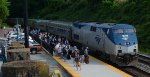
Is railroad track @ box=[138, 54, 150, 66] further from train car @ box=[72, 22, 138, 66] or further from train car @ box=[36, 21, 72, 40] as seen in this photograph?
train car @ box=[36, 21, 72, 40]

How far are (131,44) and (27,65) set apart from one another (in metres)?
18.5

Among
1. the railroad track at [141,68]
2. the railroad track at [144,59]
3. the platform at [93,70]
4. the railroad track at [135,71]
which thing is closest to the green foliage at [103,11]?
the railroad track at [144,59]

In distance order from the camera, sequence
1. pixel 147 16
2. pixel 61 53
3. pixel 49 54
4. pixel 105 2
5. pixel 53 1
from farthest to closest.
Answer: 1. pixel 53 1
2. pixel 105 2
3. pixel 147 16
4. pixel 49 54
5. pixel 61 53

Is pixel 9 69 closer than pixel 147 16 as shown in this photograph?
Yes

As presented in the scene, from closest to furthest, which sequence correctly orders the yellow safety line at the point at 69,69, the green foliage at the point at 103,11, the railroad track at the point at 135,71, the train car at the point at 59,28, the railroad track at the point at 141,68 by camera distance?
the yellow safety line at the point at 69,69 → the railroad track at the point at 135,71 → the railroad track at the point at 141,68 → the green foliage at the point at 103,11 → the train car at the point at 59,28

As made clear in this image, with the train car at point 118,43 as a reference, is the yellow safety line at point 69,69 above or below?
below

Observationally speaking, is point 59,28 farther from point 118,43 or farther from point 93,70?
point 93,70

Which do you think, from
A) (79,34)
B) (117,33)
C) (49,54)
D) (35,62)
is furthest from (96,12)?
(35,62)

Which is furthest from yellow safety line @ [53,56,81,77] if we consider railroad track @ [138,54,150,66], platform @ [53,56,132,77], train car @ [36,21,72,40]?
train car @ [36,21,72,40]

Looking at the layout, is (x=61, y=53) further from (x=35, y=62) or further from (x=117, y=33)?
(x=35, y=62)

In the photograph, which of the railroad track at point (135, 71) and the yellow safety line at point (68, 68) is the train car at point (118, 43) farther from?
the yellow safety line at point (68, 68)

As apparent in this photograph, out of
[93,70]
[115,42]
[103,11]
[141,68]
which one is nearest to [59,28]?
[103,11]

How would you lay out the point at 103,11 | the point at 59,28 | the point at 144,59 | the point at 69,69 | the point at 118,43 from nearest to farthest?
the point at 69,69, the point at 118,43, the point at 144,59, the point at 59,28, the point at 103,11

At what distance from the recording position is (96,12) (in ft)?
264
